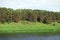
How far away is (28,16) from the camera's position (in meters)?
105

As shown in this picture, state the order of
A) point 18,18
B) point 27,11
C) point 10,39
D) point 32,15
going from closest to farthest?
point 10,39 < point 18,18 < point 32,15 < point 27,11

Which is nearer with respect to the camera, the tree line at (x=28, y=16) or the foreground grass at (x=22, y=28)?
the foreground grass at (x=22, y=28)

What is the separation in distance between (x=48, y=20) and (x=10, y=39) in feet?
182

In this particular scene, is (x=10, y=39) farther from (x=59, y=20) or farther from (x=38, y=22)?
(x=59, y=20)

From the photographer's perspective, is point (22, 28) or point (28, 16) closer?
point (22, 28)

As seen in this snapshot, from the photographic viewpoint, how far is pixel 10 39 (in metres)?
49.9

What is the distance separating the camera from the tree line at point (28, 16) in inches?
3775

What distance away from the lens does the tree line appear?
3775 inches

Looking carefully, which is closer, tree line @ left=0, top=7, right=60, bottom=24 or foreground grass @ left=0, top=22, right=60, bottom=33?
foreground grass @ left=0, top=22, right=60, bottom=33

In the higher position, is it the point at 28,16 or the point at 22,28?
the point at 28,16

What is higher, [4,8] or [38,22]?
[4,8]

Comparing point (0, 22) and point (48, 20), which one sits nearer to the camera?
point (0, 22)

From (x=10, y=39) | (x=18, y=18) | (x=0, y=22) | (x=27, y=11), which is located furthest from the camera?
(x=27, y=11)

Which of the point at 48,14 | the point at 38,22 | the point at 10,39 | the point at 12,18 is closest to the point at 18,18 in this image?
the point at 12,18
